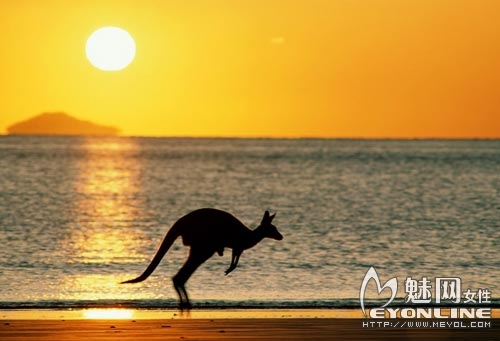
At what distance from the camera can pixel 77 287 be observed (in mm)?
A: 26266

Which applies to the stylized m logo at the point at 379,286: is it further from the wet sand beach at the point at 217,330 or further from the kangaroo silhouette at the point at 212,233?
the kangaroo silhouette at the point at 212,233

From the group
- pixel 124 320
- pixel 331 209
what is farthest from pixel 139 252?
pixel 331 209

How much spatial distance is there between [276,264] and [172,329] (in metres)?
14.2

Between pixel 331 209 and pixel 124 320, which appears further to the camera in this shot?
pixel 331 209

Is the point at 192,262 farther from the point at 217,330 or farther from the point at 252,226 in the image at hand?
the point at 252,226

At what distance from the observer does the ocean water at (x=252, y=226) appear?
83.8 ft

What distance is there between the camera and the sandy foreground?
1711 centimetres

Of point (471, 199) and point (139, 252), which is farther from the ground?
point (471, 199)

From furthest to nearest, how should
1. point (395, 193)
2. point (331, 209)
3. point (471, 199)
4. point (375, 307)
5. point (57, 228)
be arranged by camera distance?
point (395, 193) → point (471, 199) → point (331, 209) → point (57, 228) → point (375, 307)

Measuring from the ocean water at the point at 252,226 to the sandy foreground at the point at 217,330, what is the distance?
10.1 ft

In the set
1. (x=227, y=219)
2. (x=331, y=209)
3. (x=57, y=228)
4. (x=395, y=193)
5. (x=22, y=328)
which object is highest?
(x=395, y=193)

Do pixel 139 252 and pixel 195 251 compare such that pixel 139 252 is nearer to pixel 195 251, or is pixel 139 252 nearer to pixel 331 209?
pixel 195 251

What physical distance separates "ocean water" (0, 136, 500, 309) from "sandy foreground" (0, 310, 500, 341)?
121 inches

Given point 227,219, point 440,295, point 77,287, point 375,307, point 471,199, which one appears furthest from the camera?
point 471,199
